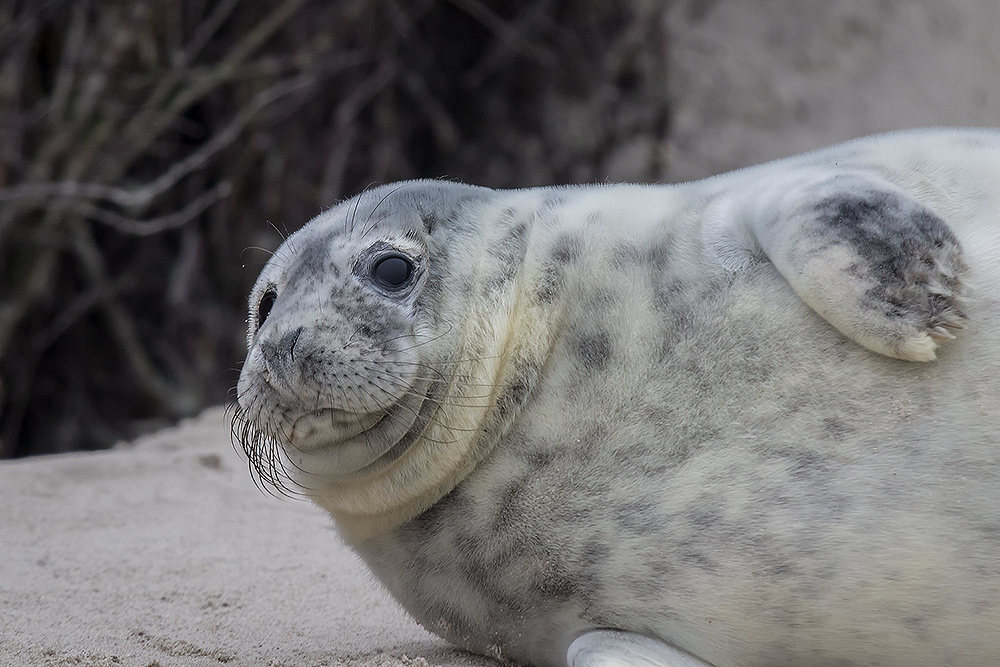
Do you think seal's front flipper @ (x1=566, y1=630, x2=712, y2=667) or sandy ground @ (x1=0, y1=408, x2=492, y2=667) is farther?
sandy ground @ (x1=0, y1=408, x2=492, y2=667)

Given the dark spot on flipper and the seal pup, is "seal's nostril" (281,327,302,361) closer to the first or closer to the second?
the seal pup

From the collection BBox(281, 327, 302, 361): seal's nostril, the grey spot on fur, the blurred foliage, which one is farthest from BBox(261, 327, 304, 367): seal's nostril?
the blurred foliage

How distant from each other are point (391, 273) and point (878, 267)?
31.0 inches

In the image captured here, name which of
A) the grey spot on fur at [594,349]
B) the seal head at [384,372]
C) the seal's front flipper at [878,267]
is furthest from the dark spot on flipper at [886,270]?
the seal head at [384,372]

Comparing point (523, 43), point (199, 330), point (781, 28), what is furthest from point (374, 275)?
point (781, 28)

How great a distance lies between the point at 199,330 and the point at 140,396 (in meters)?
0.48

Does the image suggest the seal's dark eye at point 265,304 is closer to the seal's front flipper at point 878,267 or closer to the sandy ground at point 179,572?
the sandy ground at point 179,572

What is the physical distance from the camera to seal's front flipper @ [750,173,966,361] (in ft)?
5.04

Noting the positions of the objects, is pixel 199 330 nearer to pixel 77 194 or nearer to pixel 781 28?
pixel 77 194

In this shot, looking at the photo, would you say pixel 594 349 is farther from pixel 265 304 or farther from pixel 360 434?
pixel 265 304

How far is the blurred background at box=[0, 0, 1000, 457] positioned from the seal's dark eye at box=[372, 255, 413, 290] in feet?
10.9

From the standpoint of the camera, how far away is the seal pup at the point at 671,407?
1522 millimetres

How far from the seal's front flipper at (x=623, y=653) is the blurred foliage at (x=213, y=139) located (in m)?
3.53

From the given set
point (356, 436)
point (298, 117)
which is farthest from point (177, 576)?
point (298, 117)
